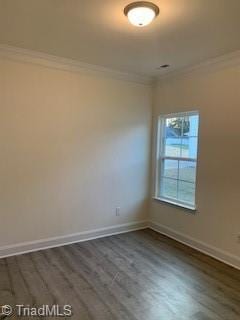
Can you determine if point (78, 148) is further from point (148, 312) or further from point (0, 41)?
point (148, 312)

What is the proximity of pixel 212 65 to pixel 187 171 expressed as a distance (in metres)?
1.54

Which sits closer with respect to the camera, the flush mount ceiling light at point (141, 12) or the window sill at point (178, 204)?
the flush mount ceiling light at point (141, 12)

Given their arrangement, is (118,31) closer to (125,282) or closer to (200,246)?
(125,282)

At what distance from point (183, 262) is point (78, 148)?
6.87 feet

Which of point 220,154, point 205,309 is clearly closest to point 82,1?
point 220,154

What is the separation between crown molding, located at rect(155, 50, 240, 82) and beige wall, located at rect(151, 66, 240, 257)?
2.0 inches

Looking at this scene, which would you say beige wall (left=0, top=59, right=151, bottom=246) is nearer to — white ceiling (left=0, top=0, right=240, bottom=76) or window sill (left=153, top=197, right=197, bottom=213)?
window sill (left=153, top=197, right=197, bottom=213)

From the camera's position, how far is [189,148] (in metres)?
3.86

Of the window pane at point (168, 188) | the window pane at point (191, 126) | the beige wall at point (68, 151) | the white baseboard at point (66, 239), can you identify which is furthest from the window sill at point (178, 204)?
the window pane at point (191, 126)

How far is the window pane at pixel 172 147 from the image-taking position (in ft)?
13.4

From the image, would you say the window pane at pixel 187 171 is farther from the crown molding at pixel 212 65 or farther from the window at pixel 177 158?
the crown molding at pixel 212 65

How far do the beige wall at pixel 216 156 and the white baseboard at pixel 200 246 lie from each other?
0.17 feet

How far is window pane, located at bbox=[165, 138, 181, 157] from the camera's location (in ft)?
13.4

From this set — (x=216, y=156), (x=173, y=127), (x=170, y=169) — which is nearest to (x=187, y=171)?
(x=170, y=169)
